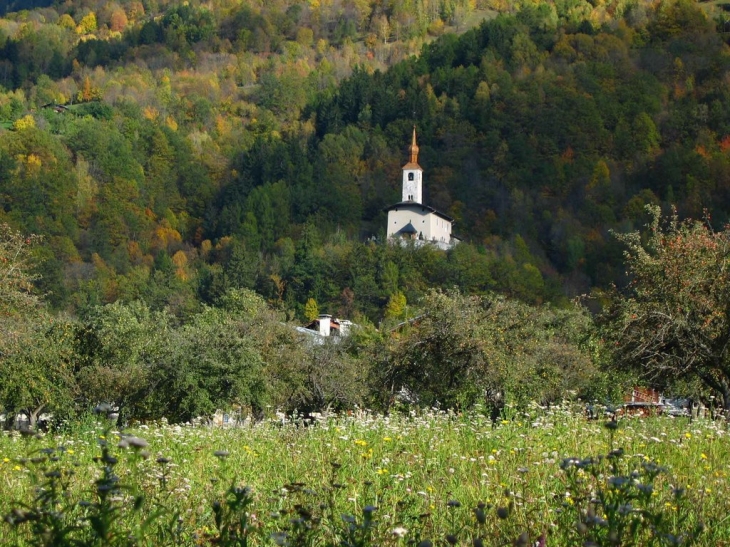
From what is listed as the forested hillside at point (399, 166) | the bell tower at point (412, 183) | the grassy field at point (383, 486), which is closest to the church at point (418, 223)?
the forested hillside at point (399, 166)

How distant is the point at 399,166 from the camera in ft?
557

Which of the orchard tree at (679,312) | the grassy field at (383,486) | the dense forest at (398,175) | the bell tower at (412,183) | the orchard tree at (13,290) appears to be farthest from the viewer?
the bell tower at (412,183)

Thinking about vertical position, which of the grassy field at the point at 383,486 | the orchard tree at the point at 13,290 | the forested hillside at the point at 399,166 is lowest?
the forested hillside at the point at 399,166

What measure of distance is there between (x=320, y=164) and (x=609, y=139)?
44.8 meters

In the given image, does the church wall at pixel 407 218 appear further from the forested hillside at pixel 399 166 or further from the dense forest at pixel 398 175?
the dense forest at pixel 398 175

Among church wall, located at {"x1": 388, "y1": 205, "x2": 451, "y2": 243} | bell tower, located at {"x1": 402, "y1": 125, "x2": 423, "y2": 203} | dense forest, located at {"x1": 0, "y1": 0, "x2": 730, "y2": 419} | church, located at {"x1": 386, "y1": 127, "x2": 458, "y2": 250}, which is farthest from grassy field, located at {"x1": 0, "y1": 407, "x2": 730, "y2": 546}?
bell tower, located at {"x1": 402, "y1": 125, "x2": 423, "y2": 203}

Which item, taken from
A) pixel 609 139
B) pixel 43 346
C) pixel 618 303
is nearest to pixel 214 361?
pixel 43 346

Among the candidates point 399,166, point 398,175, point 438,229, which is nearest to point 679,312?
point 438,229

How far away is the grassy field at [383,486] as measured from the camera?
4969 millimetres

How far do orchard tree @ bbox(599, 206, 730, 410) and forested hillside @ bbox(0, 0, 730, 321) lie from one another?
3569 inches

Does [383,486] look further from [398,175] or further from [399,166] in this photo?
[399,166]

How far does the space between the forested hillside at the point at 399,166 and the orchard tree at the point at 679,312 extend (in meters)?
90.7

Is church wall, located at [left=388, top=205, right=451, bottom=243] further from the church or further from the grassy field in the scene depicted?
the grassy field

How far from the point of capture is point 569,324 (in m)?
45.3
